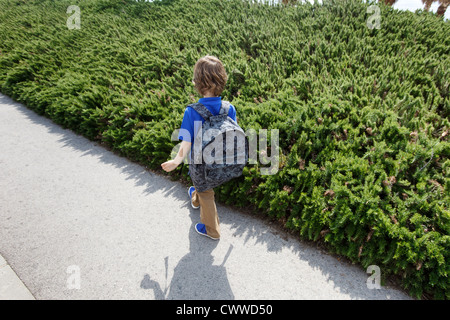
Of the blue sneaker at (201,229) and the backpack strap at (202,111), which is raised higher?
the backpack strap at (202,111)

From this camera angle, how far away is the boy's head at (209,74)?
2.35 metres

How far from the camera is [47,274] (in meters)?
2.84

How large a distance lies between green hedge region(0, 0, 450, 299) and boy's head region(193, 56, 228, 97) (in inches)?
55.9

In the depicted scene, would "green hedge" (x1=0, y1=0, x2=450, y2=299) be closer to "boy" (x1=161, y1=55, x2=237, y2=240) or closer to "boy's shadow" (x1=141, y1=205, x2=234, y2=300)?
"boy's shadow" (x1=141, y1=205, x2=234, y2=300)

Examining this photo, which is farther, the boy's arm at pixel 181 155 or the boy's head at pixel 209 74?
the boy's arm at pixel 181 155

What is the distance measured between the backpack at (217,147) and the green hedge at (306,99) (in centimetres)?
87

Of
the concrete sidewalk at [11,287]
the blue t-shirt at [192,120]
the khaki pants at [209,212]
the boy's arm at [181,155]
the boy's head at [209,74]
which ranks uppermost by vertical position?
the boy's head at [209,74]

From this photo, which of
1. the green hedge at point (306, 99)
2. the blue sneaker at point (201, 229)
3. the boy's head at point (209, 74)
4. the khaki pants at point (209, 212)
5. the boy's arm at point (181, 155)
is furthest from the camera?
the blue sneaker at point (201, 229)

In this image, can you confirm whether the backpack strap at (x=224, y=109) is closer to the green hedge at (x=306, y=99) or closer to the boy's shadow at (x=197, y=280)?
the green hedge at (x=306, y=99)

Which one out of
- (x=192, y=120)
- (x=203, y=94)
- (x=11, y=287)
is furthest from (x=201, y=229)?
(x=11, y=287)

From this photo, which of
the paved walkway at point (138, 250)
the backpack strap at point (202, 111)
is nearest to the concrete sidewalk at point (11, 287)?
the paved walkway at point (138, 250)

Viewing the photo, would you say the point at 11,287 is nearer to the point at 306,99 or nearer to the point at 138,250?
the point at 138,250

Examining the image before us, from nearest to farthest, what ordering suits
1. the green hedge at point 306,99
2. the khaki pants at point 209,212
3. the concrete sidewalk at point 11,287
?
1. the concrete sidewalk at point 11,287
2. the green hedge at point 306,99
3. the khaki pants at point 209,212
